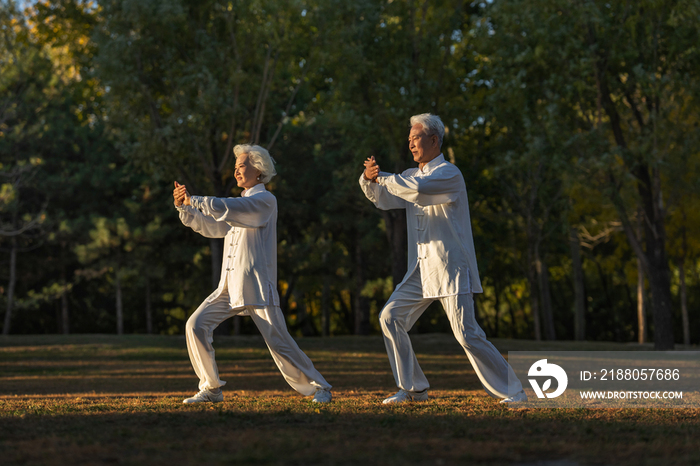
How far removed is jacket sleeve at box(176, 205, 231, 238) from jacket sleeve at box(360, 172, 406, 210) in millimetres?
1408

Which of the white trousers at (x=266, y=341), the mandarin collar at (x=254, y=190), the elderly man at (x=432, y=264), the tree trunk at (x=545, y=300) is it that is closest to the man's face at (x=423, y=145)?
the elderly man at (x=432, y=264)

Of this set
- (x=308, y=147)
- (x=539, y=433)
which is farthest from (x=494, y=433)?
(x=308, y=147)

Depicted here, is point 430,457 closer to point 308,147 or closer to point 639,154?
point 639,154

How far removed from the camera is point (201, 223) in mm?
7082

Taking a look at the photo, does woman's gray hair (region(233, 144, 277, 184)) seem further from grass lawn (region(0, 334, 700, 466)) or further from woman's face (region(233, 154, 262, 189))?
grass lawn (region(0, 334, 700, 466))

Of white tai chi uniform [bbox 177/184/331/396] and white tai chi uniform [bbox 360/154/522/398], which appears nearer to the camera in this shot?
white tai chi uniform [bbox 360/154/522/398]

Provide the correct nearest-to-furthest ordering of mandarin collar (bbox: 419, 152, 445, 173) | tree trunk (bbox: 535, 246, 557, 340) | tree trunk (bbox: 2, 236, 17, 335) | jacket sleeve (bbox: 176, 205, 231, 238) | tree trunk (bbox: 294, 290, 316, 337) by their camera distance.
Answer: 1. mandarin collar (bbox: 419, 152, 445, 173)
2. jacket sleeve (bbox: 176, 205, 231, 238)
3. tree trunk (bbox: 535, 246, 557, 340)
4. tree trunk (bbox: 2, 236, 17, 335)
5. tree trunk (bbox: 294, 290, 316, 337)

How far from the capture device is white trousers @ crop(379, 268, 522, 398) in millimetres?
6441

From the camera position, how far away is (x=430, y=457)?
4180 millimetres

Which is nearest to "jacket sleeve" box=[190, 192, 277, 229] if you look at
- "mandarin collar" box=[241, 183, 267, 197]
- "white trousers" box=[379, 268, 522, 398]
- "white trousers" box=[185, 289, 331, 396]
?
"mandarin collar" box=[241, 183, 267, 197]

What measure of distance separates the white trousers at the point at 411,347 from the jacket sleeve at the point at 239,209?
1.37 m

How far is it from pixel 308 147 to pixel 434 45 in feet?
31.2

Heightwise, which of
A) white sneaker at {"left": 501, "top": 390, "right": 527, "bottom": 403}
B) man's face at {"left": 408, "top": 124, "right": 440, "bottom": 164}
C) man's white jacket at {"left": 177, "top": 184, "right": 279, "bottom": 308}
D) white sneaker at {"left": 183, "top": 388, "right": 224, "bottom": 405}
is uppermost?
man's face at {"left": 408, "top": 124, "right": 440, "bottom": 164}

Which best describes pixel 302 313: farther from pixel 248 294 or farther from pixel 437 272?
pixel 437 272
